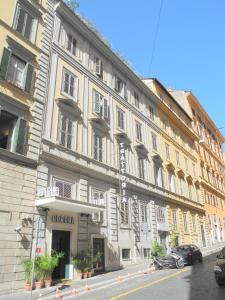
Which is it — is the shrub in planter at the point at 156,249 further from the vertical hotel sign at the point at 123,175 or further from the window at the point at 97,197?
the window at the point at 97,197

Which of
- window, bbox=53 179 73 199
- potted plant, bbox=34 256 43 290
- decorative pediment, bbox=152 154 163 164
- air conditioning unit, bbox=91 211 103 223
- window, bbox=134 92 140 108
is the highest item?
window, bbox=134 92 140 108

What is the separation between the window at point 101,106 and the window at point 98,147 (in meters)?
1.83

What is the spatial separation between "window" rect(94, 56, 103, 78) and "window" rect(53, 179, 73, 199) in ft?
34.1

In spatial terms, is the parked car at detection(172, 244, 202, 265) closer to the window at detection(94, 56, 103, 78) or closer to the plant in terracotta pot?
the plant in terracotta pot

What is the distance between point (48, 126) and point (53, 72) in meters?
4.01

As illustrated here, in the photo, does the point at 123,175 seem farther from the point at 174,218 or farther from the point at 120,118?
the point at 174,218

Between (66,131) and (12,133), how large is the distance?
431cm

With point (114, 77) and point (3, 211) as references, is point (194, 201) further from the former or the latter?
point (3, 211)

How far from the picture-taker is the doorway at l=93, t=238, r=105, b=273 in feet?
60.3

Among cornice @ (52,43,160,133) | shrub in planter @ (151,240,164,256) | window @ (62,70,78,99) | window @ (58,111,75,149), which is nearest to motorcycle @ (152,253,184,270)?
shrub in planter @ (151,240,164,256)

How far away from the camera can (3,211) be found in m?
13.3

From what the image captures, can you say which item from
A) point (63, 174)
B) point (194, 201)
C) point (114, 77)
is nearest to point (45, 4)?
point (114, 77)

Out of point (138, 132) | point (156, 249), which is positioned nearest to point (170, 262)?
point (156, 249)

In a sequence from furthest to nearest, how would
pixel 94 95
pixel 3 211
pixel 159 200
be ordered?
pixel 159 200, pixel 94 95, pixel 3 211
